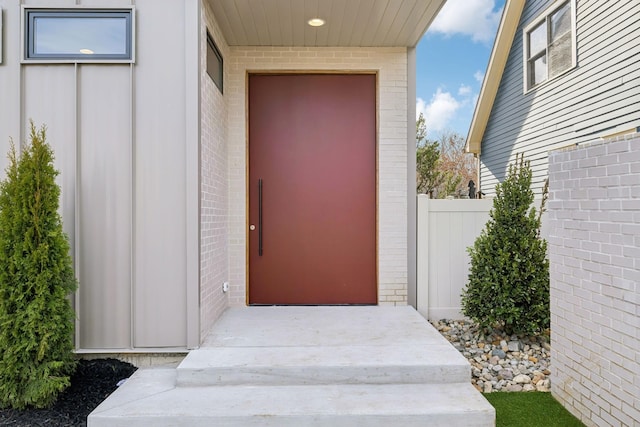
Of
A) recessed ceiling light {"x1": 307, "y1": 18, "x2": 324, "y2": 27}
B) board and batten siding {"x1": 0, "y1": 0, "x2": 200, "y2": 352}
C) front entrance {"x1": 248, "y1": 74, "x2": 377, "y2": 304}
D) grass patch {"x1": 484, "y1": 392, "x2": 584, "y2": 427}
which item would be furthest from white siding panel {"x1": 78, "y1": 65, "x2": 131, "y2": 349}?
grass patch {"x1": 484, "y1": 392, "x2": 584, "y2": 427}

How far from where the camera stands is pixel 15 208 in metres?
2.48

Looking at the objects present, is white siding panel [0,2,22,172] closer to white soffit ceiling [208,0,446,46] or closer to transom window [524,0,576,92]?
white soffit ceiling [208,0,446,46]

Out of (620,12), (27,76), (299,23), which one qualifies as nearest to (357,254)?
(299,23)

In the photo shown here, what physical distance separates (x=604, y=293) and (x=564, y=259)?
408 millimetres

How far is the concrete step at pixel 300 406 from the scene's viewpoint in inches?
89.0

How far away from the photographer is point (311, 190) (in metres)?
4.28

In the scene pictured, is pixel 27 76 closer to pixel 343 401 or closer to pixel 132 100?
pixel 132 100

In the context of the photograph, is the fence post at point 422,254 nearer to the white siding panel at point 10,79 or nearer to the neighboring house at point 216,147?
the neighboring house at point 216,147

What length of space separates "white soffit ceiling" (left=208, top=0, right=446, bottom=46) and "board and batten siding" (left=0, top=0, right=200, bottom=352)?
623 mm

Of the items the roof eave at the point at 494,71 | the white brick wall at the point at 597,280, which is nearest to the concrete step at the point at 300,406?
the white brick wall at the point at 597,280

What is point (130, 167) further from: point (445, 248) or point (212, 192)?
point (445, 248)

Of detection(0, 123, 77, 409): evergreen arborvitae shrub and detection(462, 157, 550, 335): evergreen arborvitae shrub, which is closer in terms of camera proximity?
detection(0, 123, 77, 409): evergreen arborvitae shrub

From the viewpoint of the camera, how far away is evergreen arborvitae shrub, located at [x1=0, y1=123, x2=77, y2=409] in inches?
97.4

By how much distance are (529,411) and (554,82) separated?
5690 mm
